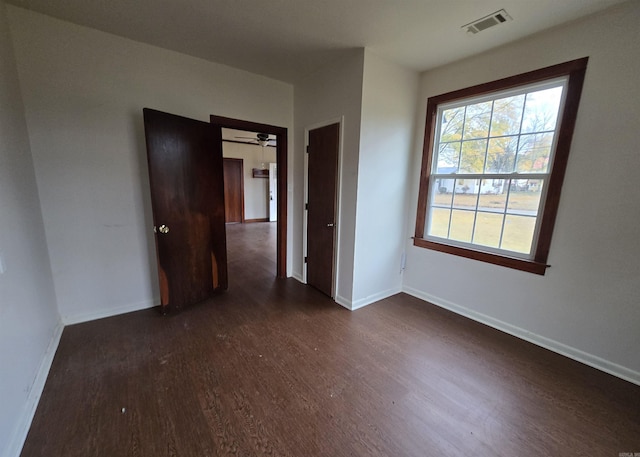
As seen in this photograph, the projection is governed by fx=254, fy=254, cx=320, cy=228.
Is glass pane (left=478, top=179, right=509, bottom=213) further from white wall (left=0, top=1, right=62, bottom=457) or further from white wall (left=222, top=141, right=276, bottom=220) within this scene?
white wall (left=222, top=141, right=276, bottom=220)

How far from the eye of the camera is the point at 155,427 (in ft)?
4.62

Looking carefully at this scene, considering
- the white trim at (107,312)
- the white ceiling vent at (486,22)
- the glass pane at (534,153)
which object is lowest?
the white trim at (107,312)

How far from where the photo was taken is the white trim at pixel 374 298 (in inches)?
111

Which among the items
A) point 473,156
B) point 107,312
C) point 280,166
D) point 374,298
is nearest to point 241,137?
point 280,166

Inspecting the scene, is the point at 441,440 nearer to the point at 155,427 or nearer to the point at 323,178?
the point at 155,427

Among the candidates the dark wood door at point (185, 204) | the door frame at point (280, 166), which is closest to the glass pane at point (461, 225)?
the door frame at point (280, 166)

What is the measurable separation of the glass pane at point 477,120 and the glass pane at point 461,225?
777mm

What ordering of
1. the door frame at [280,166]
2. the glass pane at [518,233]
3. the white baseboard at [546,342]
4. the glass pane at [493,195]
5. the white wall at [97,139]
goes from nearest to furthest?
the white baseboard at [546,342] < the white wall at [97,139] < the glass pane at [518,233] < the glass pane at [493,195] < the door frame at [280,166]

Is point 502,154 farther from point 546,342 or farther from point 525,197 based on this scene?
point 546,342

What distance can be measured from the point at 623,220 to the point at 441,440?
1985 millimetres

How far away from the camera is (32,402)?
4.88 feet

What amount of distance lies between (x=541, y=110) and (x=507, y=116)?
0.24m

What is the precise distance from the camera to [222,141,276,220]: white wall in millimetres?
7695

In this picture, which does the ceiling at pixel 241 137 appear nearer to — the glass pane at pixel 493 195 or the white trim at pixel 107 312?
the white trim at pixel 107 312
